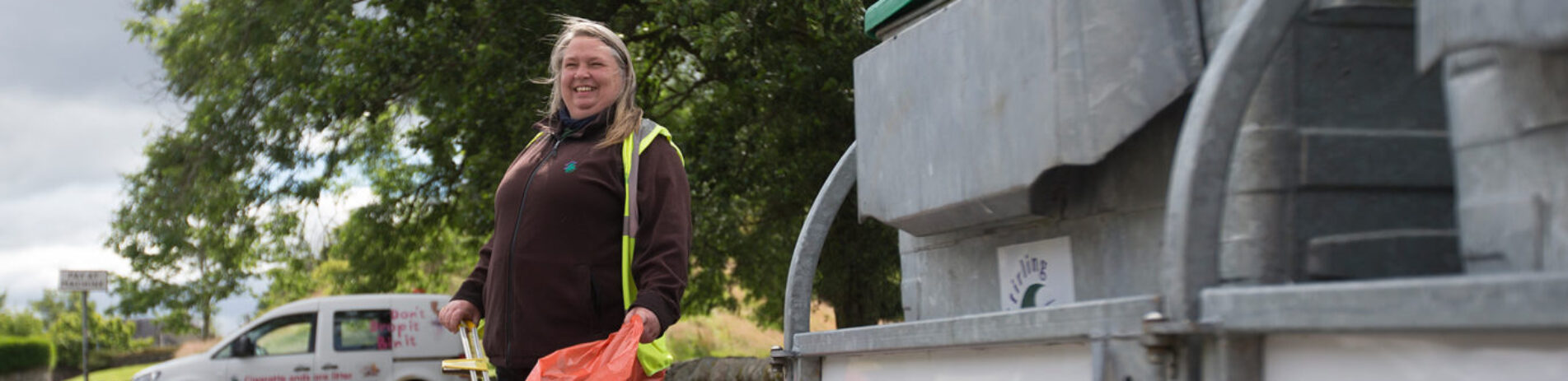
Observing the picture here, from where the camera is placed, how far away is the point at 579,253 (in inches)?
129

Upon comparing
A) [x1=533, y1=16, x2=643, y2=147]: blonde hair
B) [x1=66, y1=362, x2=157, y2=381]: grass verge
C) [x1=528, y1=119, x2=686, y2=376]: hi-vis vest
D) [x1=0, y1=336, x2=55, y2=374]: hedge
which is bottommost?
[x1=66, y1=362, x2=157, y2=381]: grass verge

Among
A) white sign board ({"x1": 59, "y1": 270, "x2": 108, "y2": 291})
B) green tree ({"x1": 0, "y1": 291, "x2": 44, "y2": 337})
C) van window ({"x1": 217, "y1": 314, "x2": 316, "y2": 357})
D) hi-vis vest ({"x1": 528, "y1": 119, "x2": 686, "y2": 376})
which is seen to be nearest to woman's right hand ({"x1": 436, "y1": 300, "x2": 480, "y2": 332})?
hi-vis vest ({"x1": 528, "y1": 119, "x2": 686, "y2": 376})

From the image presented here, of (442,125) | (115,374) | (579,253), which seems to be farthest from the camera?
(115,374)

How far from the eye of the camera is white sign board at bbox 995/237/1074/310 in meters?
2.65

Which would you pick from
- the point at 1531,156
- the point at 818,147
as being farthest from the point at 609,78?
the point at 818,147

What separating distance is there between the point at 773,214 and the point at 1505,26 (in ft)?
40.3

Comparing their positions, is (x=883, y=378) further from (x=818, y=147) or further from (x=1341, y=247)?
(x=818, y=147)

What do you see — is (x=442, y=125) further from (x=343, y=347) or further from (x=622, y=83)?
(x=622, y=83)

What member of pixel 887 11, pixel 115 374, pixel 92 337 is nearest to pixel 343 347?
pixel 887 11

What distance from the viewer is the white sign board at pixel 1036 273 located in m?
2.65

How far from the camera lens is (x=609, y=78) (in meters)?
3.44

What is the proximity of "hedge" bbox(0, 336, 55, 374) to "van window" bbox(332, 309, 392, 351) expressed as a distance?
2320 cm

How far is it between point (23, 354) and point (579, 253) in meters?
35.9

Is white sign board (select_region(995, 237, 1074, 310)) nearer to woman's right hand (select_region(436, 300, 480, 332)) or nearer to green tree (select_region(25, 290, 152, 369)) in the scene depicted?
woman's right hand (select_region(436, 300, 480, 332))
